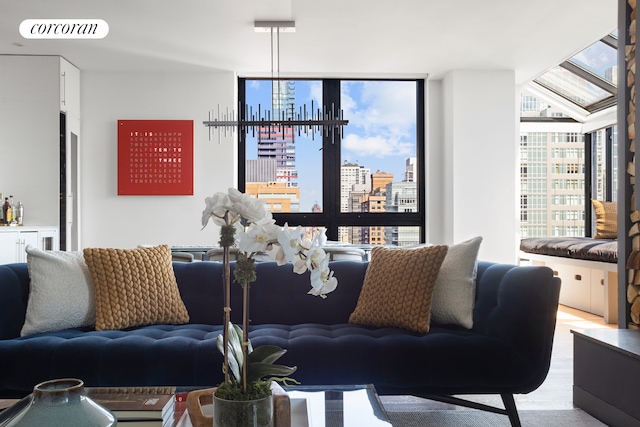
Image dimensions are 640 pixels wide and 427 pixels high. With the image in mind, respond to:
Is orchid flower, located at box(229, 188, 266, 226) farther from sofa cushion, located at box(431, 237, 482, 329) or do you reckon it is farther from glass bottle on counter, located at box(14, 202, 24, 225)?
glass bottle on counter, located at box(14, 202, 24, 225)

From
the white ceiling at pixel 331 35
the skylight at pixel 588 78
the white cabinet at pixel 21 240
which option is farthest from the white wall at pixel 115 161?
the skylight at pixel 588 78

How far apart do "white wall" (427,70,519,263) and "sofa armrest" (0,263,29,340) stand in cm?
507

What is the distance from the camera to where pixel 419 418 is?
2795mm

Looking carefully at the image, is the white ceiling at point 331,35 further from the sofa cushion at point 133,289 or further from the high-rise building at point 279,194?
the sofa cushion at point 133,289

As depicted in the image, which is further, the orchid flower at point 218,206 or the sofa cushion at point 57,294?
the sofa cushion at point 57,294

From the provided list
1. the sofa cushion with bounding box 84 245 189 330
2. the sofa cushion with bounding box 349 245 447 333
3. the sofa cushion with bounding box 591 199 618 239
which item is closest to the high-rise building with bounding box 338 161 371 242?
the sofa cushion with bounding box 591 199 618 239

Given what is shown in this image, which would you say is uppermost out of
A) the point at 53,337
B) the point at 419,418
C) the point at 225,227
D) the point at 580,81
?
the point at 580,81

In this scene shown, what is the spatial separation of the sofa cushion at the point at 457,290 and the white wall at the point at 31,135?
4788 mm

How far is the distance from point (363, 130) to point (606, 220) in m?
3.05

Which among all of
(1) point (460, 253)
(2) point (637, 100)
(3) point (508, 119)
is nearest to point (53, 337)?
(1) point (460, 253)

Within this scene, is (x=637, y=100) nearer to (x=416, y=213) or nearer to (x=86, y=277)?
(x=86, y=277)

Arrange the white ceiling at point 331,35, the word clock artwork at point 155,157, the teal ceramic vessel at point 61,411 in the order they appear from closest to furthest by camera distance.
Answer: the teal ceramic vessel at point 61,411 < the white ceiling at point 331,35 < the word clock artwork at point 155,157

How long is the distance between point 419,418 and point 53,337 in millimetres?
1685

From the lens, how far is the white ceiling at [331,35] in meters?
4.92
